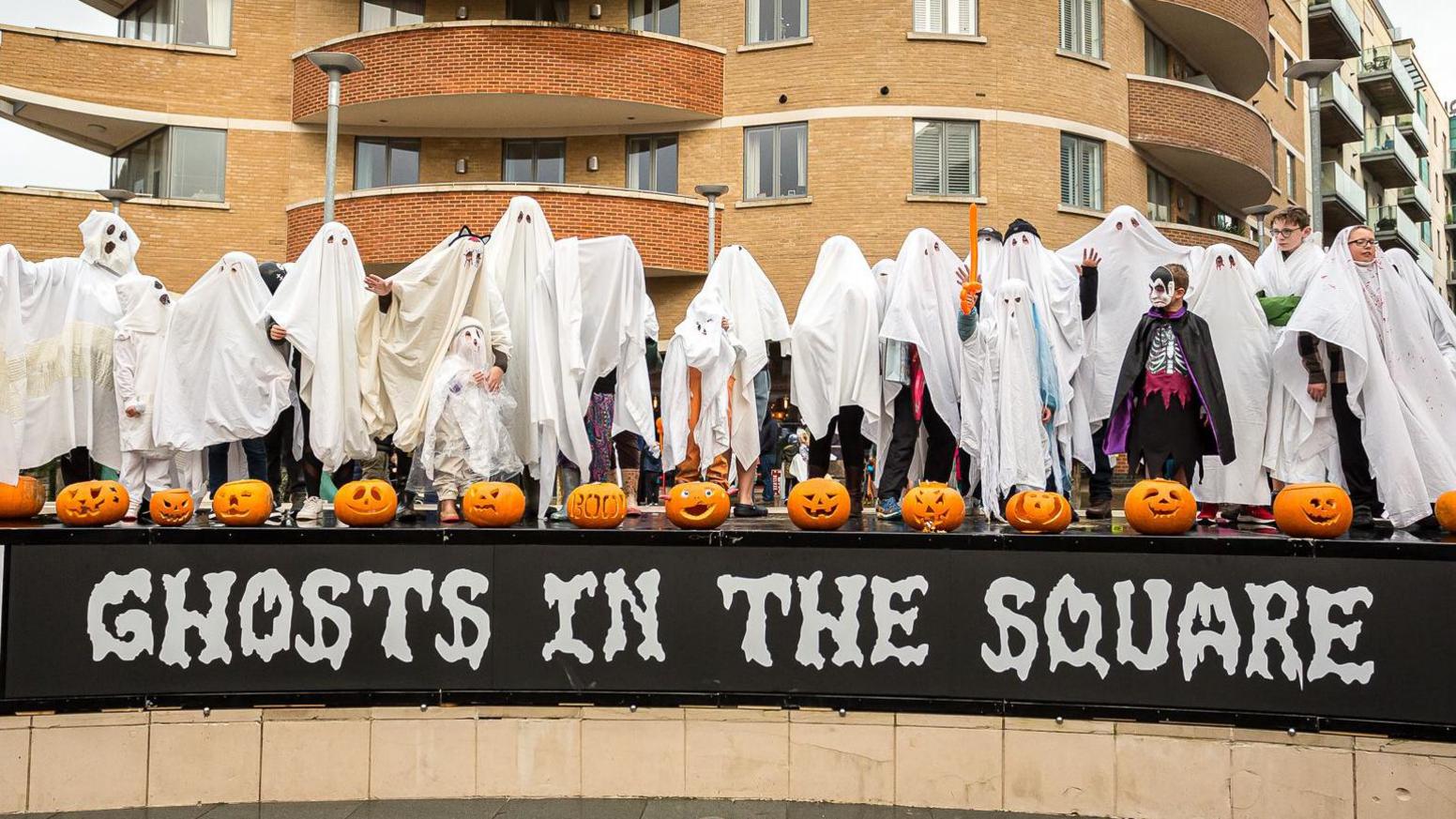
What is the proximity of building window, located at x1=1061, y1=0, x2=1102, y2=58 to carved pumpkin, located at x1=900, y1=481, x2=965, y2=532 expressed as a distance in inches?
818

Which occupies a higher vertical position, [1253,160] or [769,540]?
[1253,160]

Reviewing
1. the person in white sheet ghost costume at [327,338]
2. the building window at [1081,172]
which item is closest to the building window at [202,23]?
the building window at [1081,172]

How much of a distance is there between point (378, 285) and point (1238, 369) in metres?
6.21

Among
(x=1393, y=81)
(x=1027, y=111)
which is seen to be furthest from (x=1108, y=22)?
(x=1393, y=81)

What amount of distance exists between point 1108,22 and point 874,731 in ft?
75.8

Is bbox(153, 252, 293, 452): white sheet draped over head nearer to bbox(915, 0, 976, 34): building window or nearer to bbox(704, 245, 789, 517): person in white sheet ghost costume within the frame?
bbox(704, 245, 789, 517): person in white sheet ghost costume

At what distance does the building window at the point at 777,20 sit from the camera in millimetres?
24266

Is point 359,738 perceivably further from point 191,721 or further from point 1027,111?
point 1027,111

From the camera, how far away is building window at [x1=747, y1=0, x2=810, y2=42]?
24266mm

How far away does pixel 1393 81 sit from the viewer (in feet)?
165

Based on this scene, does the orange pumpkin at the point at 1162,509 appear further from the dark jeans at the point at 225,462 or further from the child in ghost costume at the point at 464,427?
the dark jeans at the point at 225,462

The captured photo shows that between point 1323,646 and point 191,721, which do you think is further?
point 191,721

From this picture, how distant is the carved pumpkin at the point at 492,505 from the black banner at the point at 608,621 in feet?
0.73

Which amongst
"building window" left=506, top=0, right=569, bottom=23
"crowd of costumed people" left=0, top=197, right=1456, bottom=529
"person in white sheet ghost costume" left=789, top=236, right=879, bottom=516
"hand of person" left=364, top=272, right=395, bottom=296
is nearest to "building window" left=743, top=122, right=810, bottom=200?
"building window" left=506, top=0, right=569, bottom=23
